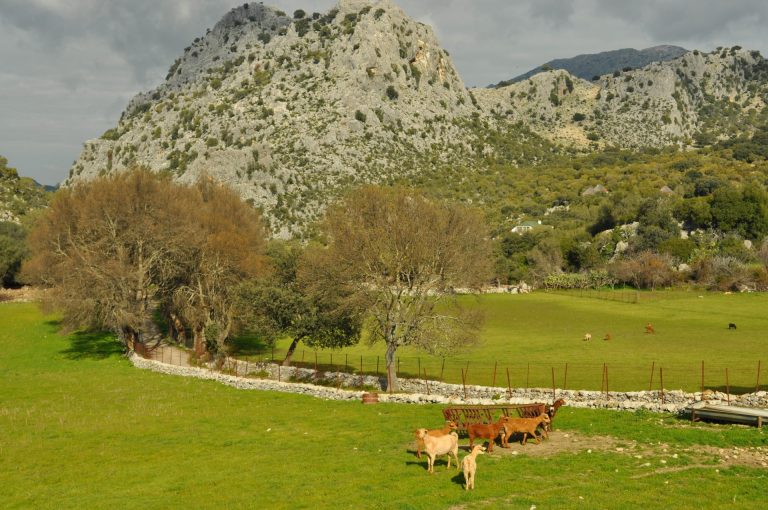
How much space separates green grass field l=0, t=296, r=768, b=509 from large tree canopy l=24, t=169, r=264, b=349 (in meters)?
20.6

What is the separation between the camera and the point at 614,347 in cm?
5684

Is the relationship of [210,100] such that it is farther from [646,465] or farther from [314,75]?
[646,465]

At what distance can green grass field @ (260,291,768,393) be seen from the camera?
41.9 metres

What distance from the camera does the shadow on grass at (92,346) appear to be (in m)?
61.1

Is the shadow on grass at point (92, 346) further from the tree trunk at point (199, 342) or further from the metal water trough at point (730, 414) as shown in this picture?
the metal water trough at point (730, 414)

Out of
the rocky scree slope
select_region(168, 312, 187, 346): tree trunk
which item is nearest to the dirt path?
select_region(168, 312, 187, 346): tree trunk

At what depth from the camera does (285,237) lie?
143875mm

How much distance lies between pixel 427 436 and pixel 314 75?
18373cm

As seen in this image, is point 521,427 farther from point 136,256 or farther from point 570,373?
point 136,256

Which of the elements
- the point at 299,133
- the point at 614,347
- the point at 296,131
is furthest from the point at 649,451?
the point at 296,131

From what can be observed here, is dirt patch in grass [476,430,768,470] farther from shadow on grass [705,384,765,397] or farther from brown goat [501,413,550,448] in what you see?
shadow on grass [705,384,765,397]

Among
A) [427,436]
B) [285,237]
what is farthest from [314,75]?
[427,436]

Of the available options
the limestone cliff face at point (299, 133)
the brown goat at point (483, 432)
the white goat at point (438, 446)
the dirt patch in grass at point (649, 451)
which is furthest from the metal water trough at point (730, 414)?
the limestone cliff face at point (299, 133)

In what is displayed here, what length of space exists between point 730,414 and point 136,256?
5756 centimetres
